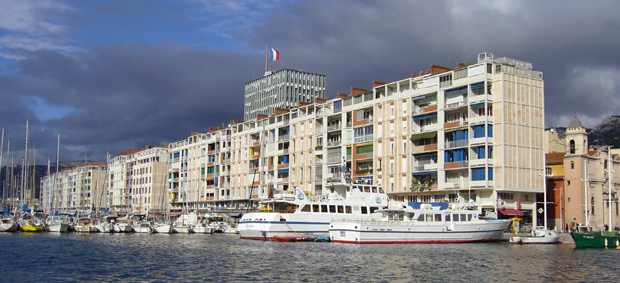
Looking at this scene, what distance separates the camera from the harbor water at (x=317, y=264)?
124ft

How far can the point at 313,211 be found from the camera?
72250mm

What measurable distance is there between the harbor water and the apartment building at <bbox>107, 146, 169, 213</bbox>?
93.4m

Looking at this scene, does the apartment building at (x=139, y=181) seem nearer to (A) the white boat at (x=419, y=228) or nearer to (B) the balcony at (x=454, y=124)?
(B) the balcony at (x=454, y=124)

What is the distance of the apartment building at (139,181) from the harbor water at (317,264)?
93.4 metres

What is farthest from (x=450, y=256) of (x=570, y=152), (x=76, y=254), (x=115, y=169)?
(x=115, y=169)

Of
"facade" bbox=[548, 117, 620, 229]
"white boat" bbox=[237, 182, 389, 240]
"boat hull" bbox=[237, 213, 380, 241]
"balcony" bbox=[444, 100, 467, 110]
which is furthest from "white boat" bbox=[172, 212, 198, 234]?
"facade" bbox=[548, 117, 620, 229]

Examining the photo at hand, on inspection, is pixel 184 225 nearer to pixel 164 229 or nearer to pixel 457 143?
pixel 164 229

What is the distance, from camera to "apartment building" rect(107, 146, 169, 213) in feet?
524

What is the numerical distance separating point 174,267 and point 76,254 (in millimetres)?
16485

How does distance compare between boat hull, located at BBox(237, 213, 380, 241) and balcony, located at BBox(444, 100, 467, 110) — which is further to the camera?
balcony, located at BBox(444, 100, 467, 110)

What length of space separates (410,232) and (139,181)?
11965cm

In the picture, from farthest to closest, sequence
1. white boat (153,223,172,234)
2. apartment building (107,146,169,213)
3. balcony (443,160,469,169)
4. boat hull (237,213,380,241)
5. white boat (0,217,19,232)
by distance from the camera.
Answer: apartment building (107,146,169,213)
white boat (0,217,19,232)
white boat (153,223,172,234)
balcony (443,160,469,169)
boat hull (237,213,380,241)

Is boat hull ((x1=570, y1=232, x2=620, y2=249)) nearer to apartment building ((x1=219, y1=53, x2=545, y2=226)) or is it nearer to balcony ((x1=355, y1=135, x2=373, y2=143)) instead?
apartment building ((x1=219, y1=53, x2=545, y2=226))

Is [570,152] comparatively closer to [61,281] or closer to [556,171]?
[556,171]
